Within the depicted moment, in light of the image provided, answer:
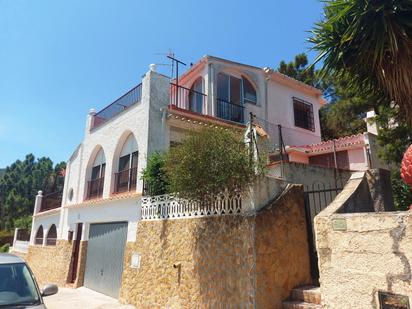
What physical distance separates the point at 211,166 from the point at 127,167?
6.80 m

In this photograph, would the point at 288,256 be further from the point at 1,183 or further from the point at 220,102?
the point at 1,183

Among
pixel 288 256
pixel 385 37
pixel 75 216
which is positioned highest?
pixel 385 37

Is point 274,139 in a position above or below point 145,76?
below

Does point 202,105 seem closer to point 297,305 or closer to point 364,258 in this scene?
point 297,305

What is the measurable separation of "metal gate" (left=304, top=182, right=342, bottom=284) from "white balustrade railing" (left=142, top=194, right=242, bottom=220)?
190cm

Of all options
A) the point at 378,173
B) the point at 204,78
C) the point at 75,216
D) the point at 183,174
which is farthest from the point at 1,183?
the point at 378,173

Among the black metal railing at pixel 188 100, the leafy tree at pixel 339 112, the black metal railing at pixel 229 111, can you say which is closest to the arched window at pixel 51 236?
the black metal railing at pixel 188 100

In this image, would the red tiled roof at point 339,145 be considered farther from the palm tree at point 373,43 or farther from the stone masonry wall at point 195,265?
the stone masonry wall at point 195,265

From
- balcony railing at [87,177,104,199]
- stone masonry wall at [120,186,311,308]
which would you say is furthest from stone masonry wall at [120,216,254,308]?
balcony railing at [87,177,104,199]

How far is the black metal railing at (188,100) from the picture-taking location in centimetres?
1379

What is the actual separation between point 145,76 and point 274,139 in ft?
20.4

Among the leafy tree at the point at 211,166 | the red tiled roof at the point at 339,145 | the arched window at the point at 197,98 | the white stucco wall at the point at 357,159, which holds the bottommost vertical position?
the leafy tree at the point at 211,166

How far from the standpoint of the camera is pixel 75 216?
1533cm

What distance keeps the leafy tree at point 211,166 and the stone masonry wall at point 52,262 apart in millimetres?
10164
